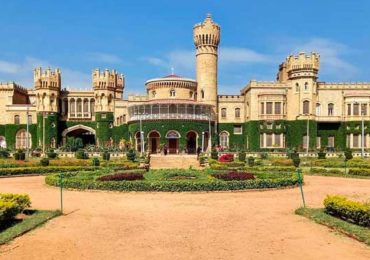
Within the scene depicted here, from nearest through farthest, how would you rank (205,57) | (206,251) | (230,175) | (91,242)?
1. (206,251)
2. (91,242)
3. (230,175)
4. (205,57)

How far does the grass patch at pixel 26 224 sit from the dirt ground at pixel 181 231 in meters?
0.28

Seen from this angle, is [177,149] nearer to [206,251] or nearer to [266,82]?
[266,82]

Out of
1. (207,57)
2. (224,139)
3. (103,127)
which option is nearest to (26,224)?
(103,127)

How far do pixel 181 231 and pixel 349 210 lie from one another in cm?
589

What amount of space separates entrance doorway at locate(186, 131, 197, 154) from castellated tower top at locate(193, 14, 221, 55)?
1374cm

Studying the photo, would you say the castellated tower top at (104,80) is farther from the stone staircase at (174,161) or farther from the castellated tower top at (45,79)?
the stone staircase at (174,161)

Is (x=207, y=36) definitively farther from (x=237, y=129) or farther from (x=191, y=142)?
(x=191, y=142)

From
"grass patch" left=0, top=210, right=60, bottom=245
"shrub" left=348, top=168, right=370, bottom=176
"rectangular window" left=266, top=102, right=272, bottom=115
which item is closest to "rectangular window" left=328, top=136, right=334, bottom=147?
"rectangular window" left=266, top=102, right=272, bottom=115

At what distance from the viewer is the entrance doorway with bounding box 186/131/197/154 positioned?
5856cm

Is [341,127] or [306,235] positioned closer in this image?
[306,235]

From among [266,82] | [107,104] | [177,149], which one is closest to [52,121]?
[107,104]

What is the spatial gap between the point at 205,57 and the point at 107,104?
1723cm

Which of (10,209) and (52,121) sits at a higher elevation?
(52,121)

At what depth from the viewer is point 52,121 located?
63.7 meters
